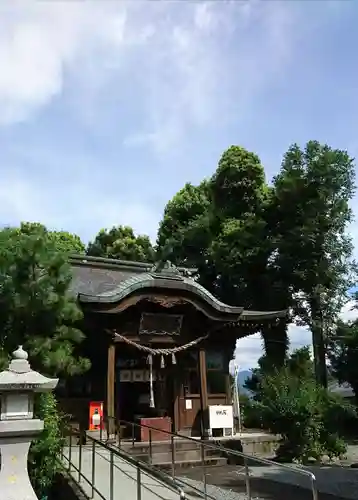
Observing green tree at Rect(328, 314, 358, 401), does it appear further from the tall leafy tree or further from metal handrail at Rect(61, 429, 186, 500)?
the tall leafy tree

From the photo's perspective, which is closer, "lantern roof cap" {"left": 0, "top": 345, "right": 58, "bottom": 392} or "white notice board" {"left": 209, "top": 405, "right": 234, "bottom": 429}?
"lantern roof cap" {"left": 0, "top": 345, "right": 58, "bottom": 392}

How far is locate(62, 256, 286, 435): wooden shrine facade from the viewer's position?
13.0 m

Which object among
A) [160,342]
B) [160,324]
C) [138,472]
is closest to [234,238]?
[160,324]

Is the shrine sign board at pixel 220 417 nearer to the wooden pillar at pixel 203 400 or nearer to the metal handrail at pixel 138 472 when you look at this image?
the wooden pillar at pixel 203 400

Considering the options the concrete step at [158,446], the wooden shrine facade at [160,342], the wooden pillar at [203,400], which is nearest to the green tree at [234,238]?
the wooden shrine facade at [160,342]

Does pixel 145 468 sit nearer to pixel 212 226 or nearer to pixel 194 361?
pixel 194 361

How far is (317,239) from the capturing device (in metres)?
20.5

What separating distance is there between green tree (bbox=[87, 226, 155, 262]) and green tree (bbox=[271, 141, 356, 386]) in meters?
13.0

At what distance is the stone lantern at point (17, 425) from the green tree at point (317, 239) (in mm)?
15369

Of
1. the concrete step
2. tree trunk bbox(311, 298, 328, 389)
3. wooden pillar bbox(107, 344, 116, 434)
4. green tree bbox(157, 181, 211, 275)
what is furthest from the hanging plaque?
green tree bbox(157, 181, 211, 275)

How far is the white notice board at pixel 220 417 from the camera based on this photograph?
44.6 feet

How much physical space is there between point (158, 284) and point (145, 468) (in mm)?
8059

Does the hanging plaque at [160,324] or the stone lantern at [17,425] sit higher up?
the hanging plaque at [160,324]

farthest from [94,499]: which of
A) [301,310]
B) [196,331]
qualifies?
[301,310]
